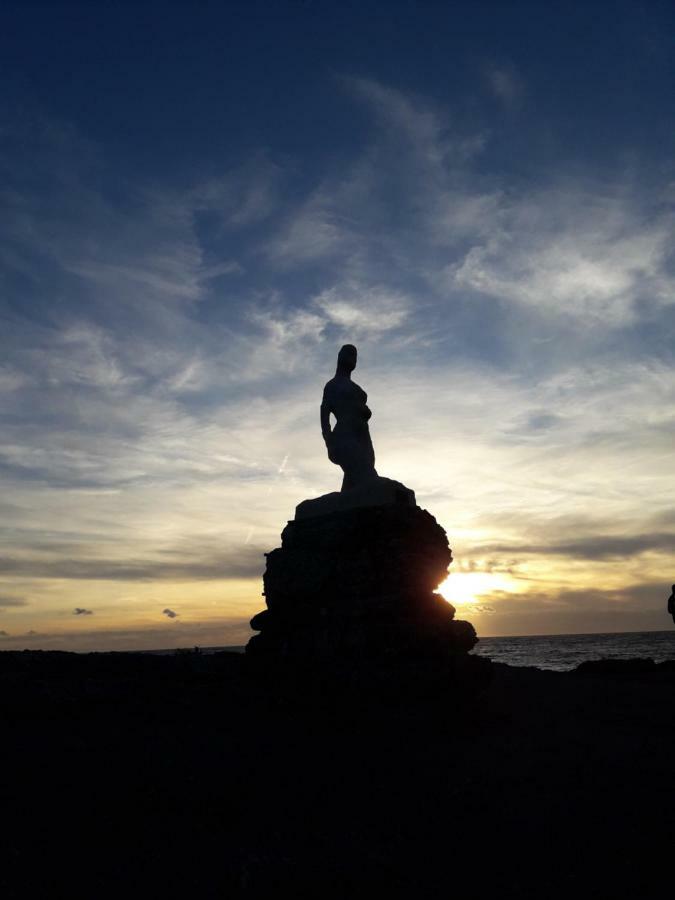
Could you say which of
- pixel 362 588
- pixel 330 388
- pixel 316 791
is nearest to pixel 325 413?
pixel 330 388

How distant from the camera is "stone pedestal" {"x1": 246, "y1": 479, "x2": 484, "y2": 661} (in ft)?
37.7

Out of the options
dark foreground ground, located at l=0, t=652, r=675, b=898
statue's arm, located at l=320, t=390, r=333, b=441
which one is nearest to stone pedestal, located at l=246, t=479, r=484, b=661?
dark foreground ground, located at l=0, t=652, r=675, b=898

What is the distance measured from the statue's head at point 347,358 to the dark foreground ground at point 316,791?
21.6 feet

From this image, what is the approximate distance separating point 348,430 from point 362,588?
342 centimetres

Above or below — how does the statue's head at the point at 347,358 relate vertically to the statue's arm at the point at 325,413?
above

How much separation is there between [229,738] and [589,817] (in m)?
5.17

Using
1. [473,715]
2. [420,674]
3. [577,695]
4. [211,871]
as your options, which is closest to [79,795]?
[211,871]

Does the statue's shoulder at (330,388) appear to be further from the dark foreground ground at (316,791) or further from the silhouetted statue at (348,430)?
the dark foreground ground at (316,791)

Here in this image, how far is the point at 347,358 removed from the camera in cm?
1427

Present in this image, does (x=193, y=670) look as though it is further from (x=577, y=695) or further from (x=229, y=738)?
(x=577, y=695)

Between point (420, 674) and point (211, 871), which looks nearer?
point (211, 871)

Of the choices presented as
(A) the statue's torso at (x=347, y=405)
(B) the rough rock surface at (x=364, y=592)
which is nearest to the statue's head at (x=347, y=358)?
(A) the statue's torso at (x=347, y=405)

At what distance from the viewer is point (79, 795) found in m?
7.51

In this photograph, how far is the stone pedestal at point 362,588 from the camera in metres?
11.5
